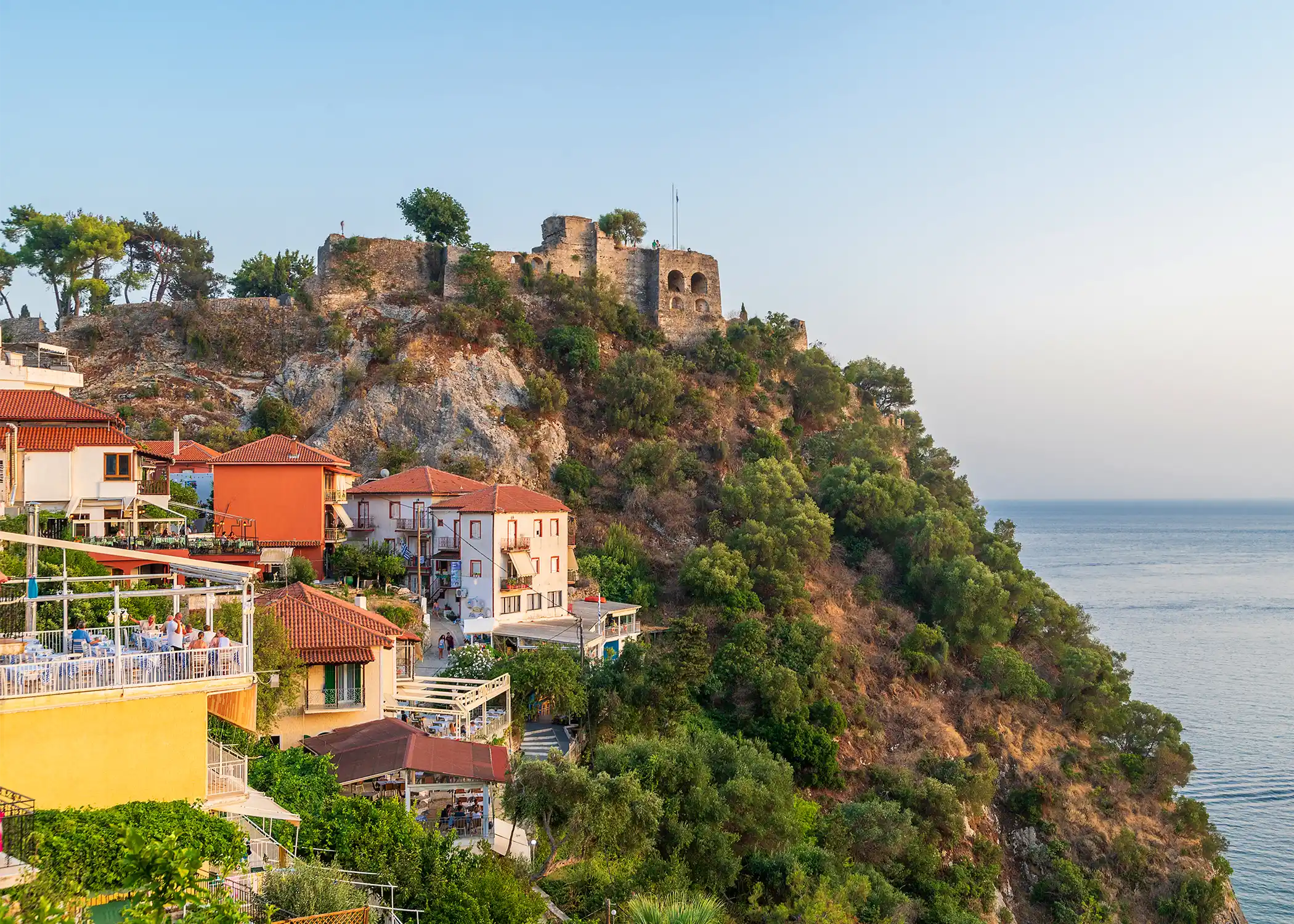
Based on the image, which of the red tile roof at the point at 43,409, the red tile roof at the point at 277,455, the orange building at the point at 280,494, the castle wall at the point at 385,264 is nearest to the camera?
the red tile roof at the point at 43,409

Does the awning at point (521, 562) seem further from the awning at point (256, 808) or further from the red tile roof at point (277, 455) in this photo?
the awning at point (256, 808)

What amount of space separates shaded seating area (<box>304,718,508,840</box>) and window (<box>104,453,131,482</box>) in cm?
1227

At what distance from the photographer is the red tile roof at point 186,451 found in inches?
1511

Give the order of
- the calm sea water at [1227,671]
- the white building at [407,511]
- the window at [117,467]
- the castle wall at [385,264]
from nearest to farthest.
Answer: the window at [117,467], the white building at [407,511], the calm sea water at [1227,671], the castle wall at [385,264]

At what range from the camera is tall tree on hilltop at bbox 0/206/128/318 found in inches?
2046

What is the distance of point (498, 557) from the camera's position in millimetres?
36250

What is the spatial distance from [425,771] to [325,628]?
18.5 ft

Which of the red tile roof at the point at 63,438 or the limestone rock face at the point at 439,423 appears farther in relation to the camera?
the limestone rock face at the point at 439,423

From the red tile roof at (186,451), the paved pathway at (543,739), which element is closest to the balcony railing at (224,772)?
the paved pathway at (543,739)

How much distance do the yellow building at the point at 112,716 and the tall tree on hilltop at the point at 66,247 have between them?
44452 mm

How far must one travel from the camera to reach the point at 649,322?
198ft

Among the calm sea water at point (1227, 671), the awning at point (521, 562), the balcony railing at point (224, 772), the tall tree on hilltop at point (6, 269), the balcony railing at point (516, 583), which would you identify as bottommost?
the calm sea water at point (1227, 671)

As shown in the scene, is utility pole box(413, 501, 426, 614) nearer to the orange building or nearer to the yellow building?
the orange building

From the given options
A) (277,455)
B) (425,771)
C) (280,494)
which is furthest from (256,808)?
(277,455)
